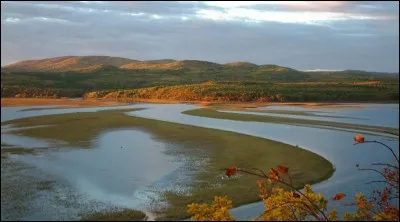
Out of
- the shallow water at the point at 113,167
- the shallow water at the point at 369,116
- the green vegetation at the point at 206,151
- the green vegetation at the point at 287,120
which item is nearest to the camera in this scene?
the shallow water at the point at 113,167

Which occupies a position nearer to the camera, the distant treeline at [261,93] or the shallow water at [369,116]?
the shallow water at [369,116]

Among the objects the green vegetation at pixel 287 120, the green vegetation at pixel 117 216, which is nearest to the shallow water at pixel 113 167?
the green vegetation at pixel 117 216

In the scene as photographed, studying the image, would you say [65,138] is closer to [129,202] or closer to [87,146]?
[87,146]

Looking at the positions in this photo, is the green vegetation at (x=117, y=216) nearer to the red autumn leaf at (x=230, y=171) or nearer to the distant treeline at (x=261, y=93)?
the red autumn leaf at (x=230, y=171)

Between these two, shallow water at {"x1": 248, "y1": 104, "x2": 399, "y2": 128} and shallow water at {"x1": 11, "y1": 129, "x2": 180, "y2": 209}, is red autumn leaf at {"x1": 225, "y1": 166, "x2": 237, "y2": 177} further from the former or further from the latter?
shallow water at {"x1": 248, "y1": 104, "x2": 399, "y2": 128}

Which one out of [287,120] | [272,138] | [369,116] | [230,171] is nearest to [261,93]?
[369,116]

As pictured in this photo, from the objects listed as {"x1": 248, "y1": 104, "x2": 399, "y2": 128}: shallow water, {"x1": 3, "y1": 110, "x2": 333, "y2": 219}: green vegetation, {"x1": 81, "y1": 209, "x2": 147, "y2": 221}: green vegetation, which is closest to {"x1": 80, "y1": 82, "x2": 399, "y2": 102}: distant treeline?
{"x1": 248, "y1": 104, "x2": 399, "y2": 128}: shallow water
